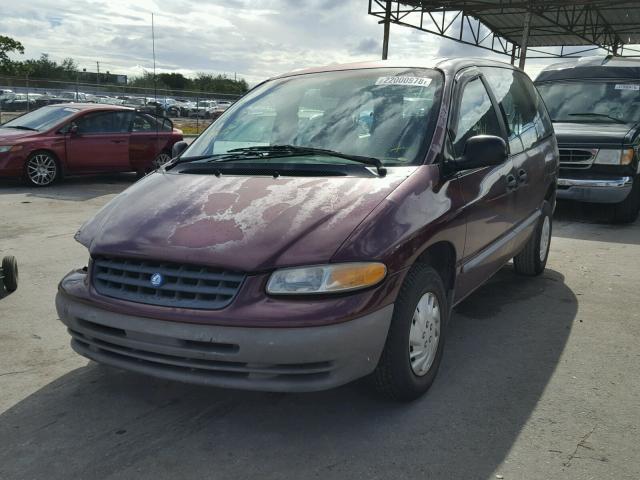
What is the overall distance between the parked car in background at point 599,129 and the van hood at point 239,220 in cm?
581

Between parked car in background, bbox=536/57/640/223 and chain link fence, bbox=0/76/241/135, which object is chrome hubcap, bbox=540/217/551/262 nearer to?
parked car in background, bbox=536/57/640/223

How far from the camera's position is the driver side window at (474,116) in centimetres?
373

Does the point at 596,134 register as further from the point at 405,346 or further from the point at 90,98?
the point at 90,98

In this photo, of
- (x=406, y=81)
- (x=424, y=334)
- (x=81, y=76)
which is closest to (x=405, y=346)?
(x=424, y=334)

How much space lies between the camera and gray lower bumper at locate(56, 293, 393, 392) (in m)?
2.59

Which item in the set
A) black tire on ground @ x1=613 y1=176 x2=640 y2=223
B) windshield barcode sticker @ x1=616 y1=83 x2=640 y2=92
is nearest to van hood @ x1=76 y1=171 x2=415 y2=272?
black tire on ground @ x1=613 y1=176 x2=640 y2=223

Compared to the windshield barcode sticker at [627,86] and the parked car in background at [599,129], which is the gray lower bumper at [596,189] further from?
the windshield barcode sticker at [627,86]

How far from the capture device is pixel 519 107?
4.99m

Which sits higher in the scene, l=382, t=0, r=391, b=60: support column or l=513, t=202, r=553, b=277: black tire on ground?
l=382, t=0, r=391, b=60: support column

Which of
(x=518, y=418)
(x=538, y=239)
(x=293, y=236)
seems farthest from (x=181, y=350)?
(x=538, y=239)

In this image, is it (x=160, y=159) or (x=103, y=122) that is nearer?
(x=103, y=122)

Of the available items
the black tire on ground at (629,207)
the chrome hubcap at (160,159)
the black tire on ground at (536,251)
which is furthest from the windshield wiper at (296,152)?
the chrome hubcap at (160,159)

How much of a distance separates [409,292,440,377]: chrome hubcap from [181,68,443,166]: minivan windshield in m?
0.75

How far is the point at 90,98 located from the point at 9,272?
30.3 m
